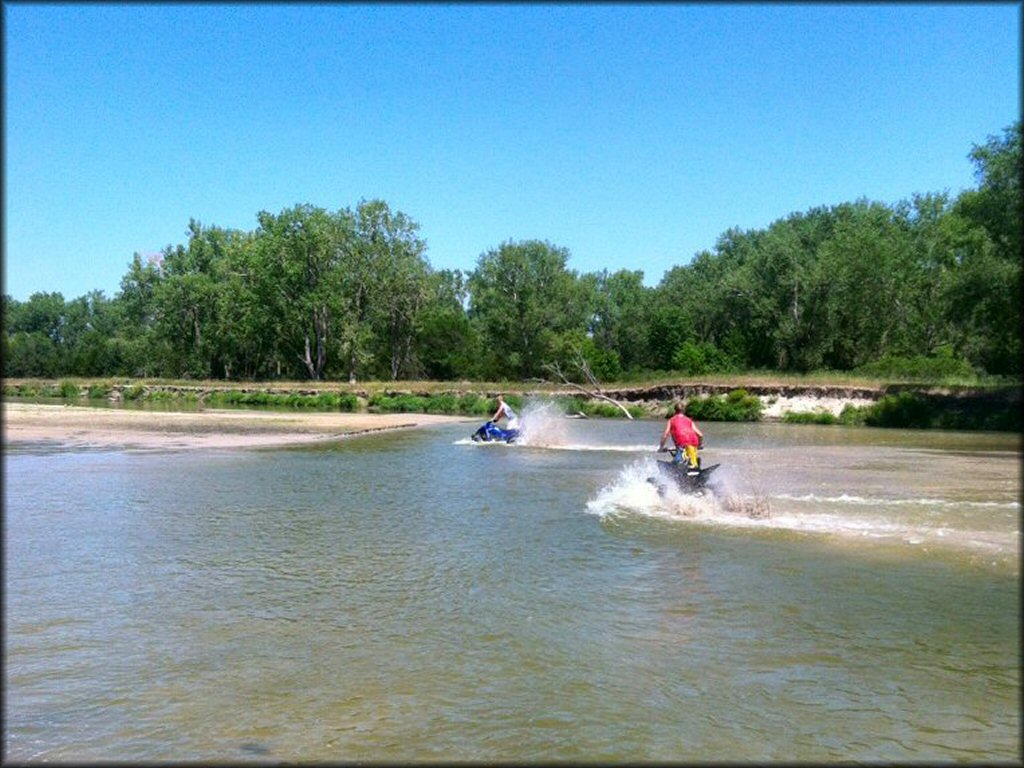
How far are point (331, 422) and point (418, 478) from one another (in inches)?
1183

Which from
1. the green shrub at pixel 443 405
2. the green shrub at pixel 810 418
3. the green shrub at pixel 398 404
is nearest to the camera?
the green shrub at pixel 810 418

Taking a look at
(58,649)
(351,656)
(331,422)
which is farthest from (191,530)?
(331,422)

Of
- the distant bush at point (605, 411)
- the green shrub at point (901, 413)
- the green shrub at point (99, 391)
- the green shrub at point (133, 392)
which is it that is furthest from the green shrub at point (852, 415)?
the green shrub at point (99, 391)

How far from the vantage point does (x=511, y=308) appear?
98.5 meters

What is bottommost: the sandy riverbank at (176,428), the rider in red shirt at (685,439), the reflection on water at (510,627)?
the reflection on water at (510,627)

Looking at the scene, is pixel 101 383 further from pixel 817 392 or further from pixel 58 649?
pixel 58 649

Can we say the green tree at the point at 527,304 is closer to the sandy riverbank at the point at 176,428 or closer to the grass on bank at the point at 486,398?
the grass on bank at the point at 486,398

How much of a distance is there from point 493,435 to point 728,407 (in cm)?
2575

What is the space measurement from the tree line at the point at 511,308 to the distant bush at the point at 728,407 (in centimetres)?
1103

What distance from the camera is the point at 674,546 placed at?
584 inches

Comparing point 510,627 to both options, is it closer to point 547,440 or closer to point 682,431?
point 682,431

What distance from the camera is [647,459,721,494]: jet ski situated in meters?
18.7

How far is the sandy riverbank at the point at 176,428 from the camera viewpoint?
1412 inches

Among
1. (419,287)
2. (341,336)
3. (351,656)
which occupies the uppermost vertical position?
(419,287)
